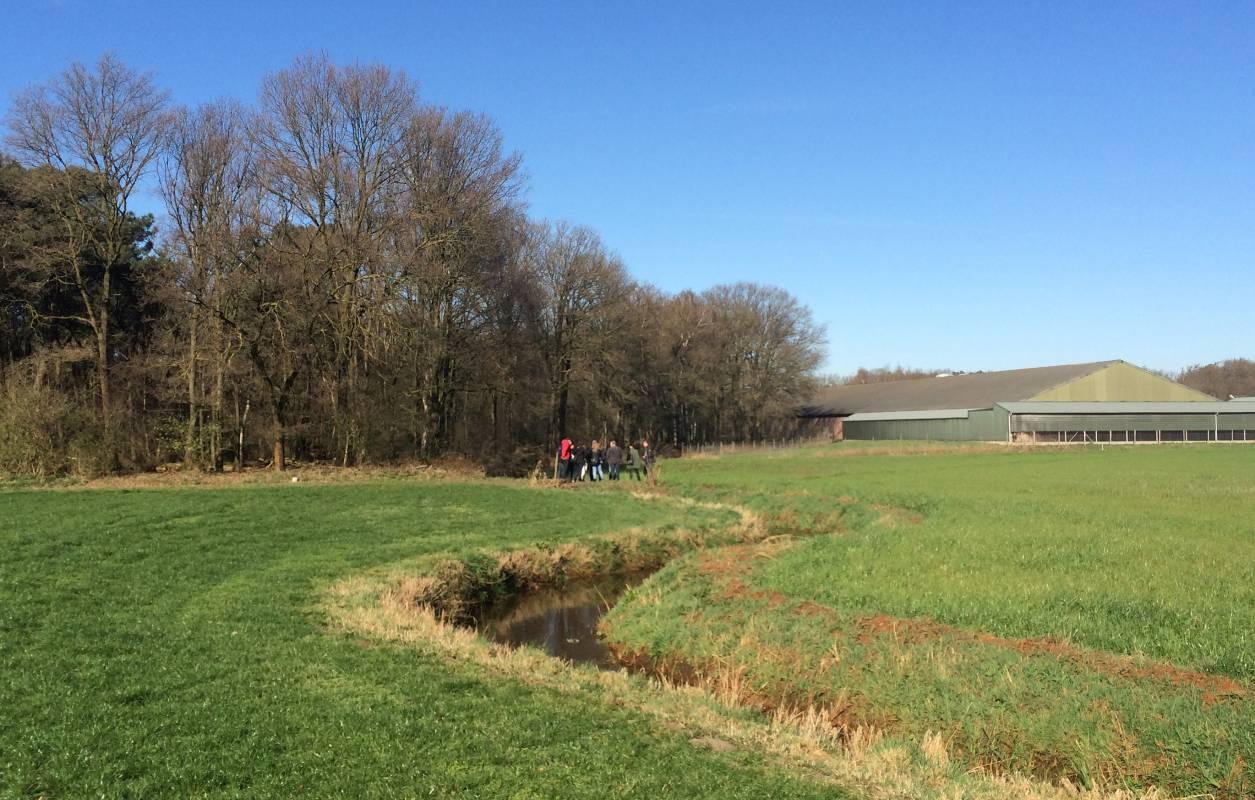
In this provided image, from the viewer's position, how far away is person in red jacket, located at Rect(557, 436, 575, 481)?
109 feet

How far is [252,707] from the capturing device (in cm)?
725

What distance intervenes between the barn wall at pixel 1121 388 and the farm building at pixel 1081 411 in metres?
0.08

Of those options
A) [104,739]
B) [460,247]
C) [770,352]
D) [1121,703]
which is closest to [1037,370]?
[770,352]

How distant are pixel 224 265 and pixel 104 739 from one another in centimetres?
2836

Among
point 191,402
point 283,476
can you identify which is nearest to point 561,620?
point 283,476

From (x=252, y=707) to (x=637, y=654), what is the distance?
254 inches

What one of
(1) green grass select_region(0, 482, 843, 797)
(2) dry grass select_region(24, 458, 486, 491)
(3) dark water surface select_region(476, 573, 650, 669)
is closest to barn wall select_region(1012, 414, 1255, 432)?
(2) dry grass select_region(24, 458, 486, 491)

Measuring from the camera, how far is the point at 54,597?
1104 cm

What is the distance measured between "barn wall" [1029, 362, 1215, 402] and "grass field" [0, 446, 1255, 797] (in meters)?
56.9

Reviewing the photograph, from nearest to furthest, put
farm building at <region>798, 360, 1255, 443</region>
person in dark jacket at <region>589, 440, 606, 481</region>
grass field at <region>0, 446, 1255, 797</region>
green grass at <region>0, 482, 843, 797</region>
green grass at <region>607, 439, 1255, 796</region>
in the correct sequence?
green grass at <region>0, 482, 843, 797</region>
grass field at <region>0, 446, 1255, 797</region>
green grass at <region>607, 439, 1255, 796</region>
person in dark jacket at <region>589, 440, 606, 481</region>
farm building at <region>798, 360, 1255, 443</region>

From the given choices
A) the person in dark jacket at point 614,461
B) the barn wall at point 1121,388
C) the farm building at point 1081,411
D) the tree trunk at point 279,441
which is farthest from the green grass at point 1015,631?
Result: the barn wall at point 1121,388

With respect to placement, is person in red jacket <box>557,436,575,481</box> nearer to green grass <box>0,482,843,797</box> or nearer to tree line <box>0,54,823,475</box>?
tree line <box>0,54,823,475</box>

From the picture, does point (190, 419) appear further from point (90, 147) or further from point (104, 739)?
point (104, 739)

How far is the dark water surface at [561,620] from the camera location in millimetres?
12992
